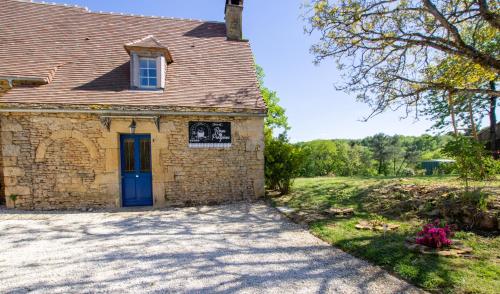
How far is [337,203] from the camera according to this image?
6922mm

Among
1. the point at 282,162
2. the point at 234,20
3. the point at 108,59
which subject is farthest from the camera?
the point at 234,20

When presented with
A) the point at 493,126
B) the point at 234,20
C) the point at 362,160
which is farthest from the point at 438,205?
the point at 362,160

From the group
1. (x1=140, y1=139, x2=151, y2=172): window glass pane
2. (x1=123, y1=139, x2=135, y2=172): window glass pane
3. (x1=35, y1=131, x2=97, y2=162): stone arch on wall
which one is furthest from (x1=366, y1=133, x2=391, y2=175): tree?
(x1=35, y1=131, x2=97, y2=162): stone arch on wall

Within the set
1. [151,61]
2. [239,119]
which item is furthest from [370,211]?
[151,61]

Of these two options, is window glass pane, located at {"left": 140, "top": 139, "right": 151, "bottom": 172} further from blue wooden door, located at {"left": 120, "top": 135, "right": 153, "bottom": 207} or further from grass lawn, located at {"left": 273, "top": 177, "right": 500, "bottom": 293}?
grass lawn, located at {"left": 273, "top": 177, "right": 500, "bottom": 293}

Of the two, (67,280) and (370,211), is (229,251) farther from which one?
(370,211)

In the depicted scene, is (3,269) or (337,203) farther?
(337,203)

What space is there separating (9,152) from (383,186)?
1065 cm

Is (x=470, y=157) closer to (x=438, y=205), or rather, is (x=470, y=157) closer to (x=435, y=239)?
(x=438, y=205)

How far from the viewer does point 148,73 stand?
830 centimetres

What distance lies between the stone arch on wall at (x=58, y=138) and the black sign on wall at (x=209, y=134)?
281 centimetres

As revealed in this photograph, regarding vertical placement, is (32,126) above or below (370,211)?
above

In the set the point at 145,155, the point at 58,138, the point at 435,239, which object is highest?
the point at 58,138

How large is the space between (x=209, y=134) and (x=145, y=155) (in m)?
2.04
